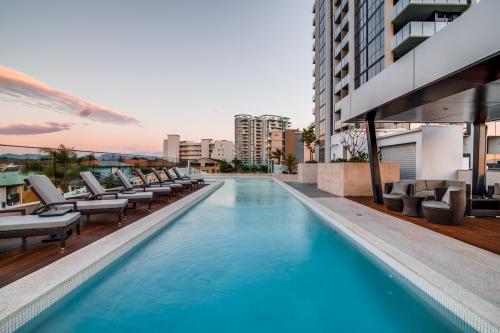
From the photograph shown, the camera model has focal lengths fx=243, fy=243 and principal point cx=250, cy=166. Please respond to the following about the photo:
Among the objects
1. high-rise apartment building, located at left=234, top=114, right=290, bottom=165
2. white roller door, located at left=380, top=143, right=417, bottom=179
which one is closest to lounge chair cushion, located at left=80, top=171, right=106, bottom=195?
white roller door, located at left=380, top=143, right=417, bottom=179

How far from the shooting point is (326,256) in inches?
184

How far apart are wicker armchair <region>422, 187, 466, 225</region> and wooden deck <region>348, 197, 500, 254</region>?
0.13 m

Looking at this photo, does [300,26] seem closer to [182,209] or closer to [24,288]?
[182,209]

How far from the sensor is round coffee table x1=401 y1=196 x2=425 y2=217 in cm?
594

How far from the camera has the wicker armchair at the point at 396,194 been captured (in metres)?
6.65

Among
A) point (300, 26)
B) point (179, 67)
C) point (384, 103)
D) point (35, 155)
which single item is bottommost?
point (35, 155)

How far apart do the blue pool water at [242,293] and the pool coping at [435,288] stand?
0.54 ft

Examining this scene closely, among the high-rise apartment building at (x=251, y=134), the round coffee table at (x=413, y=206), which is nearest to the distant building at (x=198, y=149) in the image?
the high-rise apartment building at (x=251, y=134)

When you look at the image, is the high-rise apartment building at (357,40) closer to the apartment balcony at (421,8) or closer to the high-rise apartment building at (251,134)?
the apartment balcony at (421,8)

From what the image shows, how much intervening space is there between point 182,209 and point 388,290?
241 inches

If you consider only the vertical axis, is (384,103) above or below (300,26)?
below

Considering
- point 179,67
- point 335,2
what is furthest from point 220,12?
point 335,2

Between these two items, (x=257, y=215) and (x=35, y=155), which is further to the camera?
(x=257, y=215)

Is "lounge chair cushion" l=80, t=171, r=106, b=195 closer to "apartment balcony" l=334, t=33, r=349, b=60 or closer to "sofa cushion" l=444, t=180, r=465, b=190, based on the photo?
"sofa cushion" l=444, t=180, r=465, b=190
